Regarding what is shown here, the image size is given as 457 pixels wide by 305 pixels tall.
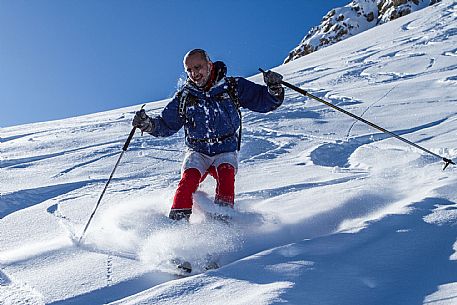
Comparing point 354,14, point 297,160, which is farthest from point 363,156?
point 354,14

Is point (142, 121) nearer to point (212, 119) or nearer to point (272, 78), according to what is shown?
point (212, 119)

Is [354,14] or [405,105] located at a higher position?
[354,14]

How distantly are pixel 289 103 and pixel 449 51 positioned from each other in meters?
5.77

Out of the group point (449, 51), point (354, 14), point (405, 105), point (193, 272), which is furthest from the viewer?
point (354, 14)

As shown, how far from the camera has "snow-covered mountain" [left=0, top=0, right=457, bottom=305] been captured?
2475mm

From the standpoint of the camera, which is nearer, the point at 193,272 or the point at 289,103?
the point at 193,272

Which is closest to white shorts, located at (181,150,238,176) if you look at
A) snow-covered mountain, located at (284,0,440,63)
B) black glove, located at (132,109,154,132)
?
black glove, located at (132,109,154,132)

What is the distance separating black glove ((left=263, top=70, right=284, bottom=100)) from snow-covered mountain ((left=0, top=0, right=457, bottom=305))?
3.07 ft

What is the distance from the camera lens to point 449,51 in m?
13.8

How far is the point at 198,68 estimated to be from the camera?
4.29 m

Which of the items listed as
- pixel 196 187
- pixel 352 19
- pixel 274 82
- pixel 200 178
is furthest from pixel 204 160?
A: pixel 352 19

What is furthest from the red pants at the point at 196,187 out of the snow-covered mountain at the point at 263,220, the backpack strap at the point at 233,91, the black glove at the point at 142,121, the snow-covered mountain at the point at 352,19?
the snow-covered mountain at the point at 352,19

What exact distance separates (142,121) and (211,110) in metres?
0.60

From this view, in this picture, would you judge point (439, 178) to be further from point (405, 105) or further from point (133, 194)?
point (405, 105)
